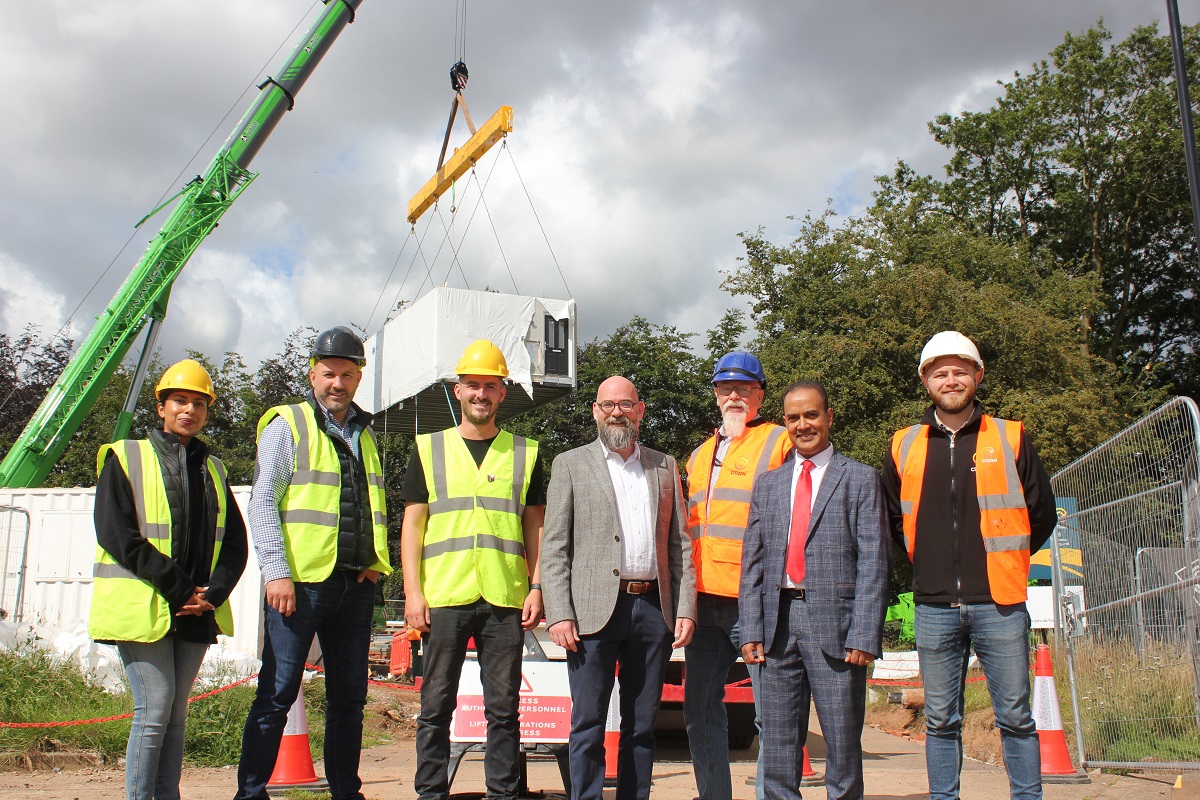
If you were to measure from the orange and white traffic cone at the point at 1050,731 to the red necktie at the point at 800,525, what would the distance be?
3046 mm

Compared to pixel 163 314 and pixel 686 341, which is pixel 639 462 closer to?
pixel 163 314

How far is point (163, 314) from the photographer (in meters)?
17.9

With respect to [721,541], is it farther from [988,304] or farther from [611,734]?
[988,304]

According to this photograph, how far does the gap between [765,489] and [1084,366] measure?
767 inches

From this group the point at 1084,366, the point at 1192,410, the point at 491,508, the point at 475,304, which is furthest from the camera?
the point at 1084,366

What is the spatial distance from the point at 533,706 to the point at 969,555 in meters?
2.99

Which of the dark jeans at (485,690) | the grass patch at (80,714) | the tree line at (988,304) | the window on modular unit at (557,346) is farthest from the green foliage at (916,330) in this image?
the dark jeans at (485,690)

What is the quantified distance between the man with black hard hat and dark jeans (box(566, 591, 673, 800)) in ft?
3.01

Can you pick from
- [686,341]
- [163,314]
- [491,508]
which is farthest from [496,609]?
[686,341]

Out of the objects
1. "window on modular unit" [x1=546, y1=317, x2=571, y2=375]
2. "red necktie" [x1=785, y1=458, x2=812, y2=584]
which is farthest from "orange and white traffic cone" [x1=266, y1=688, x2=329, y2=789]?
"window on modular unit" [x1=546, y1=317, x2=571, y2=375]

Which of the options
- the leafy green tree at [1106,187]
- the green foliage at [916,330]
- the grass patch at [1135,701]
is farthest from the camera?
the leafy green tree at [1106,187]

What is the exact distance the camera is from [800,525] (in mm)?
4059

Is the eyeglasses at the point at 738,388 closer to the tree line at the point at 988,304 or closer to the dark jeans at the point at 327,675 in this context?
the dark jeans at the point at 327,675

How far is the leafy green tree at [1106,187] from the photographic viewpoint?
99.1ft
